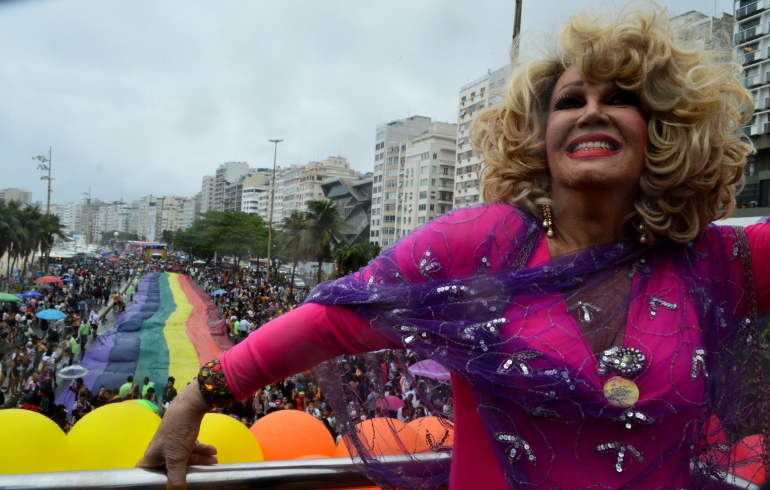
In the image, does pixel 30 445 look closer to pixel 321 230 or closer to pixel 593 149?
pixel 593 149

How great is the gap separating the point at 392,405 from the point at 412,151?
59.9 m

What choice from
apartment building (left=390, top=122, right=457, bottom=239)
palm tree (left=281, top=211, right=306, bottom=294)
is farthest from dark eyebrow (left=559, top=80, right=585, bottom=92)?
apartment building (left=390, top=122, right=457, bottom=239)

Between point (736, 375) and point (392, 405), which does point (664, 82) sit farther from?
point (392, 405)

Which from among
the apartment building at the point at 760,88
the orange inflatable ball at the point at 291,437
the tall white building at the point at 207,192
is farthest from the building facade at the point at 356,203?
the tall white building at the point at 207,192

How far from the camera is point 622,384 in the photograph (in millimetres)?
1120

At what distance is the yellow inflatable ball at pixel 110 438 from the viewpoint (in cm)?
164

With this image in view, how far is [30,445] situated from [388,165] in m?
64.6

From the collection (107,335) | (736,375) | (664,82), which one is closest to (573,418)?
(736,375)

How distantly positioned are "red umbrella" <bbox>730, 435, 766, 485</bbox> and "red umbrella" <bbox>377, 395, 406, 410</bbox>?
0.77 meters

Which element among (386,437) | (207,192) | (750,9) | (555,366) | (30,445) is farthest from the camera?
(207,192)

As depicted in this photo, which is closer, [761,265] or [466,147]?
[761,265]

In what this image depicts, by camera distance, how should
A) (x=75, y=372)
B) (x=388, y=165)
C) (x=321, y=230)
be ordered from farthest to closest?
(x=388, y=165)
(x=321, y=230)
(x=75, y=372)

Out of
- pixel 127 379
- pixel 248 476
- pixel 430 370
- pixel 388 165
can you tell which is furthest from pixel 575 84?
pixel 388 165

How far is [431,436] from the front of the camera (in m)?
1.52
